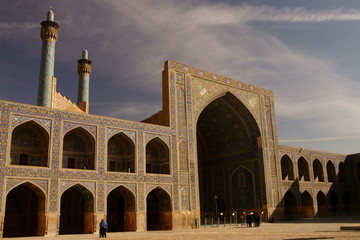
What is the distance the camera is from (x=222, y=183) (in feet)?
101

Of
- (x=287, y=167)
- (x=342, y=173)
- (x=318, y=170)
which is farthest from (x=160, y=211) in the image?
(x=342, y=173)

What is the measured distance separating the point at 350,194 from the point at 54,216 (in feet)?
100

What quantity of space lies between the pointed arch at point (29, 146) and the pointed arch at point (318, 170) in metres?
25.9

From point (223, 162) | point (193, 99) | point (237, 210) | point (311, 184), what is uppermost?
point (193, 99)

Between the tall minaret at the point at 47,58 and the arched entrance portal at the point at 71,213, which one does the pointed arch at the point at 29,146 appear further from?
the tall minaret at the point at 47,58

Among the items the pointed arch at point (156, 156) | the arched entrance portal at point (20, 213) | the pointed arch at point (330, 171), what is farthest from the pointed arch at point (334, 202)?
the arched entrance portal at point (20, 213)

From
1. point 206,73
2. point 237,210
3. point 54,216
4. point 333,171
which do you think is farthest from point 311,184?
point 54,216

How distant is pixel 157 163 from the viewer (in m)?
22.6

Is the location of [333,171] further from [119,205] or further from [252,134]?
[119,205]

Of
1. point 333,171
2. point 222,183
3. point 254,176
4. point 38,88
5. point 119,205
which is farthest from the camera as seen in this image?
point 333,171

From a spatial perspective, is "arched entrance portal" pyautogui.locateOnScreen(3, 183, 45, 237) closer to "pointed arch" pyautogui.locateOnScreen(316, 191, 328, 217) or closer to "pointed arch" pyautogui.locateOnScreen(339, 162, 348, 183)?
"pointed arch" pyautogui.locateOnScreen(316, 191, 328, 217)

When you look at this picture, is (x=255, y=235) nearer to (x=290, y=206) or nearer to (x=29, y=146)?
(x=29, y=146)

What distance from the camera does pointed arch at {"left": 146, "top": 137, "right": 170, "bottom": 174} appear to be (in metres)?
22.1

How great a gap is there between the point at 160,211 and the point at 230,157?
35.2ft
